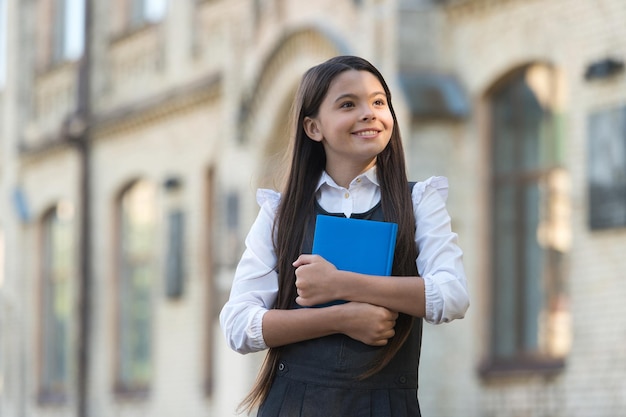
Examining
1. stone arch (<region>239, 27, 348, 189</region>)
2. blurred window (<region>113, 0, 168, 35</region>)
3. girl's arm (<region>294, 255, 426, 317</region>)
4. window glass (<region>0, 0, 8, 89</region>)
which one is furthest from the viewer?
window glass (<region>0, 0, 8, 89</region>)

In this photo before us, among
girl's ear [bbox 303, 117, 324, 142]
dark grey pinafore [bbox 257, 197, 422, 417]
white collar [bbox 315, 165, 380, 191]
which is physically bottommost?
dark grey pinafore [bbox 257, 197, 422, 417]

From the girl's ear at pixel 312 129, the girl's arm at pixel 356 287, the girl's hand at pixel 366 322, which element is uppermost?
the girl's ear at pixel 312 129

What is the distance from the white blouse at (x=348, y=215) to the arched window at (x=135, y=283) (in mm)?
16980

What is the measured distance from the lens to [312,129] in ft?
14.3

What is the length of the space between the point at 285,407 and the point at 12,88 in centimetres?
2228

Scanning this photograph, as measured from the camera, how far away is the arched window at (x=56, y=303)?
24.1 meters

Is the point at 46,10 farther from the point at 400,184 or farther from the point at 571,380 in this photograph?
the point at 400,184

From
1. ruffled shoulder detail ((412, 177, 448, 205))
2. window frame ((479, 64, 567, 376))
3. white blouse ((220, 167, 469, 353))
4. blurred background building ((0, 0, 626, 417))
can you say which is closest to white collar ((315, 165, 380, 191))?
white blouse ((220, 167, 469, 353))

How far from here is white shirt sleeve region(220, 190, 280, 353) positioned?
13.8 ft

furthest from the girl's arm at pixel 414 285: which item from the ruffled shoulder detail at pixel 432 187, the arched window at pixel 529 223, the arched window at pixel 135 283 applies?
the arched window at pixel 135 283

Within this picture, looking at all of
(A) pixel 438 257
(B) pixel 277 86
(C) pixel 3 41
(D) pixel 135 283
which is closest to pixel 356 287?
(A) pixel 438 257

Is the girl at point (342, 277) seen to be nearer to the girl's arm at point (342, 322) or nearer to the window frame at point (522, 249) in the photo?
the girl's arm at point (342, 322)

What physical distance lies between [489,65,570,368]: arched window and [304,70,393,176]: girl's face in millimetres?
9167

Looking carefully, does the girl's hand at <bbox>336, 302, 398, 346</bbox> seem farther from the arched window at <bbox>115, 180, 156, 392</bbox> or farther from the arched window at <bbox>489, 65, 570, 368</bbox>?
the arched window at <bbox>115, 180, 156, 392</bbox>
